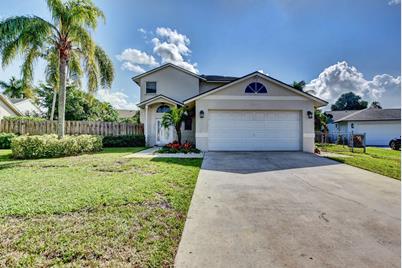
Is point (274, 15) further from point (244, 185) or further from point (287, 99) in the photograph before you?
point (244, 185)

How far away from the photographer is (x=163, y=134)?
1627 centimetres

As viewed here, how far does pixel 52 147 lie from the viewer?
32.1ft

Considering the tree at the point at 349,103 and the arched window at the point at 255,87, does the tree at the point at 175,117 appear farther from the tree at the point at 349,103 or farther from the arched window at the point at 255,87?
the tree at the point at 349,103

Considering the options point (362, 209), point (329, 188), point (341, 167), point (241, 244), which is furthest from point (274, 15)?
point (241, 244)

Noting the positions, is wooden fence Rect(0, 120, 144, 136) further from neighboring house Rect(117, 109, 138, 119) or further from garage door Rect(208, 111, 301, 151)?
neighboring house Rect(117, 109, 138, 119)

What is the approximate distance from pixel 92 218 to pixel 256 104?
10569mm

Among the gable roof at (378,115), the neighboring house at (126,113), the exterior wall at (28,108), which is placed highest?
the neighboring house at (126,113)

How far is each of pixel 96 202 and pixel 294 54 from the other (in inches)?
609

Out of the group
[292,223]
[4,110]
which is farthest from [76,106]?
[292,223]

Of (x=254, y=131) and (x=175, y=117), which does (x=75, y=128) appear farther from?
(x=254, y=131)

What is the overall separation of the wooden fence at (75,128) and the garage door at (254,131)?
745cm

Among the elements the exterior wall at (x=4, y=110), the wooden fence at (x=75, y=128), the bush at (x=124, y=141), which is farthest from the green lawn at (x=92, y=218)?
the exterior wall at (x=4, y=110)

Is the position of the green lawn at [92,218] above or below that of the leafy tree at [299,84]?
below

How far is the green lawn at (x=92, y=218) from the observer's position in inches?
93.4
